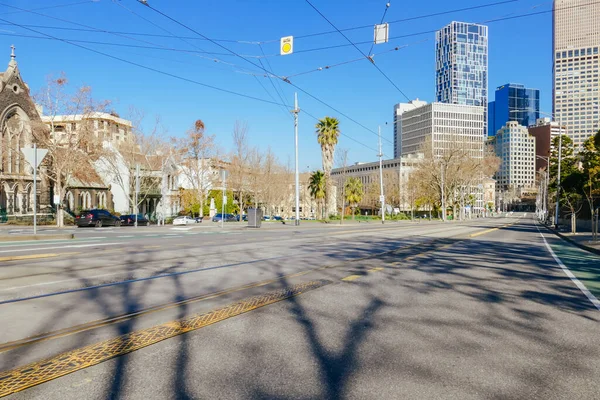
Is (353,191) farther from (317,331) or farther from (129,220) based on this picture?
(317,331)

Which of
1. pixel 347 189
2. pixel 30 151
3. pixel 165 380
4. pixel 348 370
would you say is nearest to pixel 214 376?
pixel 165 380

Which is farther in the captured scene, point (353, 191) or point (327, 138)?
point (353, 191)

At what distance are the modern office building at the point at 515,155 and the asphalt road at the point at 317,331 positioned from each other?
593ft

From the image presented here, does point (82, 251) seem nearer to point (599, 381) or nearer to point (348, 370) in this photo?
point (348, 370)

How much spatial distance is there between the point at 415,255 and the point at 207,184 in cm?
5036

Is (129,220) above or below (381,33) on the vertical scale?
below

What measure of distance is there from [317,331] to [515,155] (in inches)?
7716

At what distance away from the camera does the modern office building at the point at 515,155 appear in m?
176

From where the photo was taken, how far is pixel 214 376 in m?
4.21

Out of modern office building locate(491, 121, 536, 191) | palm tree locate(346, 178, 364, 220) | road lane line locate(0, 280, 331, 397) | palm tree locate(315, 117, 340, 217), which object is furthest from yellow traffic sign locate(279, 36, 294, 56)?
modern office building locate(491, 121, 536, 191)

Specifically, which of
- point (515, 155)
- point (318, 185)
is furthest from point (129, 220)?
point (515, 155)

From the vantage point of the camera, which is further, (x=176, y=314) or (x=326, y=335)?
(x=176, y=314)

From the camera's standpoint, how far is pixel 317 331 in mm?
5727

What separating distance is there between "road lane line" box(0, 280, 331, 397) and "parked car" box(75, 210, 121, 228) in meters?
37.6
